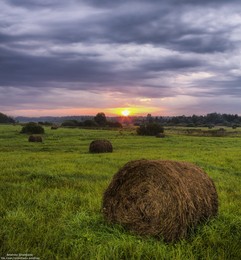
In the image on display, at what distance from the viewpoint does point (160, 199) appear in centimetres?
837

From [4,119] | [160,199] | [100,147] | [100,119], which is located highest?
[100,119]

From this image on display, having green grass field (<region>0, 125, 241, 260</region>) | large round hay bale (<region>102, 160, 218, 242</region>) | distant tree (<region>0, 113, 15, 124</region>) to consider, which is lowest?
green grass field (<region>0, 125, 241, 260</region>)

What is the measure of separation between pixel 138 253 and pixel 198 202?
2.34 m

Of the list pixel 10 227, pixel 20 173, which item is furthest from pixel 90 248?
pixel 20 173

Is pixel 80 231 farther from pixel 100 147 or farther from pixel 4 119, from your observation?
pixel 4 119

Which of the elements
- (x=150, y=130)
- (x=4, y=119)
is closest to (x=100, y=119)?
(x=150, y=130)

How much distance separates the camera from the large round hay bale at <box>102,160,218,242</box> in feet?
26.3

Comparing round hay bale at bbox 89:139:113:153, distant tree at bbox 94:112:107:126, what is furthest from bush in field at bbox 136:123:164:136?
distant tree at bbox 94:112:107:126

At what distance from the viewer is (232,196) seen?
39.8 ft

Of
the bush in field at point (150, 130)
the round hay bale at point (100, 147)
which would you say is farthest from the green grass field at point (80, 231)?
the bush in field at point (150, 130)

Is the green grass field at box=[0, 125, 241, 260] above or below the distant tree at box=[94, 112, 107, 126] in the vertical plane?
below

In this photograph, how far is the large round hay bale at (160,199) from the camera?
8008 millimetres

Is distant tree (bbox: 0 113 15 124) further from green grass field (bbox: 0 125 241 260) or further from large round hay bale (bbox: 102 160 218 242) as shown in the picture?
large round hay bale (bbox: 102 160 218 242)

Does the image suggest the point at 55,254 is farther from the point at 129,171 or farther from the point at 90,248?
Answer: the point at 129,171
